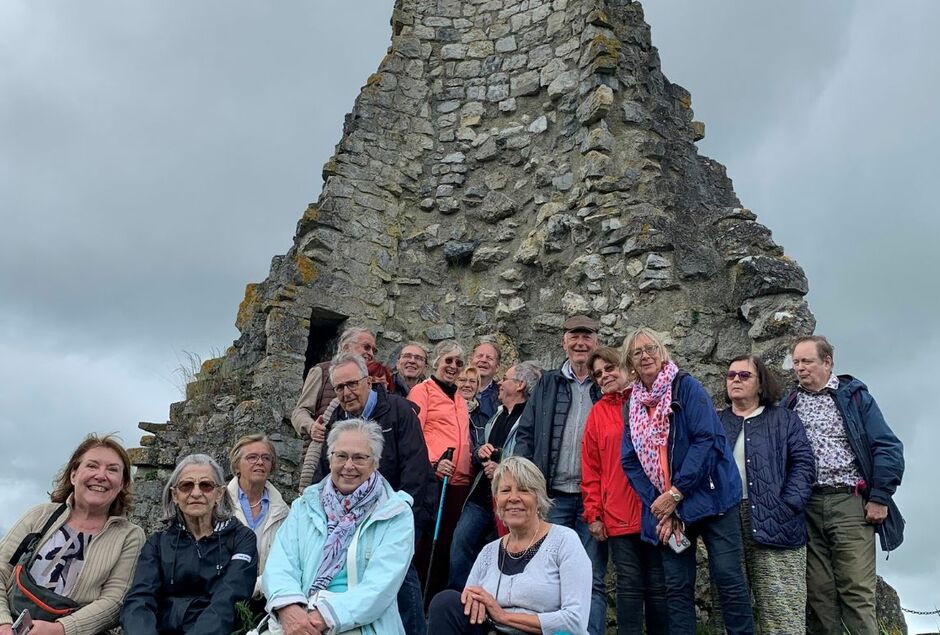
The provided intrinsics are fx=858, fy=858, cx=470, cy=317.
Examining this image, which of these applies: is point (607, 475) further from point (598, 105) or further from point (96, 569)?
point (598, 105)

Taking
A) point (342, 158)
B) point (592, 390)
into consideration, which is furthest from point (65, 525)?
point (342, 158)

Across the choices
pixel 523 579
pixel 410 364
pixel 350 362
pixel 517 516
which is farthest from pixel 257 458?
pixel 523 579

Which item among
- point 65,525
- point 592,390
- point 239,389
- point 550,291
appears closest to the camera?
point 65,525

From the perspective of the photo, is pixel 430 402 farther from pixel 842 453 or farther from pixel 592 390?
pixel 842 453

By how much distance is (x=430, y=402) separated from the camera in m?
6.18

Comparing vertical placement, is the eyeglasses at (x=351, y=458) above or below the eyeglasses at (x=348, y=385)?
below

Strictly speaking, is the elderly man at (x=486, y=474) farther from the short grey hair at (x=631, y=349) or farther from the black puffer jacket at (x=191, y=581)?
the black puffer jacket at (x=191, y=581)

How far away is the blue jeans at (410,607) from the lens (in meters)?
4.84

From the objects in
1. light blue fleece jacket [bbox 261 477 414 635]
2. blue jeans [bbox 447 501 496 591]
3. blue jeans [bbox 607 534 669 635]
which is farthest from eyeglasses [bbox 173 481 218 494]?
blue jeans [bbox 607 534 669 635]

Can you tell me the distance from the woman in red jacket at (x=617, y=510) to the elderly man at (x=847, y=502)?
1.12m

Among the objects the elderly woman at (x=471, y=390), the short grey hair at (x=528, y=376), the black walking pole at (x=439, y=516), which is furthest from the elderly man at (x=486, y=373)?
the black walking pole at (x=439, y=516)

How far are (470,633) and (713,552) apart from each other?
158cm

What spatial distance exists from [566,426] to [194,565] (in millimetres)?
2439

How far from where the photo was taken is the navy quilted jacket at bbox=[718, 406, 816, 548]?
5.15 m
